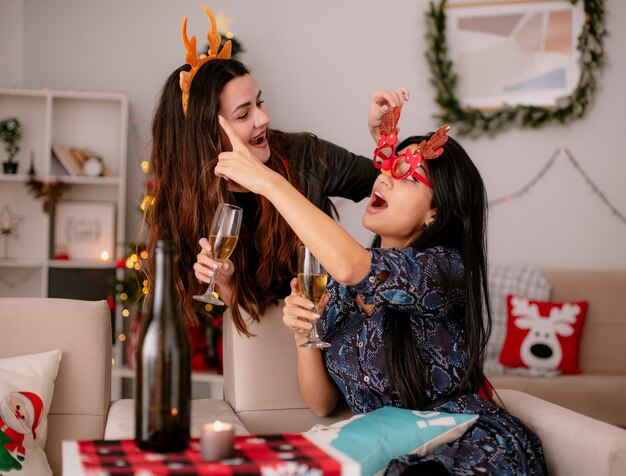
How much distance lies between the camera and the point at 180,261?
2.26 m

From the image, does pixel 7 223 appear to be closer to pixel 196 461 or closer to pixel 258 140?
pixel 258 140

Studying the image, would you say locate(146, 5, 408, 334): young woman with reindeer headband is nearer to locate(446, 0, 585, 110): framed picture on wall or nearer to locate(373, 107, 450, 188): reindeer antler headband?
locate(373, 107, 450, 188): reindeer antler headband

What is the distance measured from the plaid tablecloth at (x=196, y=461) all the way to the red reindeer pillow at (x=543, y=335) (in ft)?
9.38

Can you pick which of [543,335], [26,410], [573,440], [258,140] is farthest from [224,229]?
[543,335]

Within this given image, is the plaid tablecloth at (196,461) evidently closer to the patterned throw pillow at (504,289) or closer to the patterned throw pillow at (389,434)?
the patterned throw pillow at (389,434)

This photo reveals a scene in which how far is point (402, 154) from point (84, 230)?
3.10 m

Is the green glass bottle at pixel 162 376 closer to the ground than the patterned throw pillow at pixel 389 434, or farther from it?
farther from it

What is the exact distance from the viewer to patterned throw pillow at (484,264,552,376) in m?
4.08

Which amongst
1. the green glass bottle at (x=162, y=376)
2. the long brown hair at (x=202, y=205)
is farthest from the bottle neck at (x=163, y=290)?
the long brown hair at (x=202, y=205)

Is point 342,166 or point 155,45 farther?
point 155,45

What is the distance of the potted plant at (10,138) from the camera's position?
4520 millimetres

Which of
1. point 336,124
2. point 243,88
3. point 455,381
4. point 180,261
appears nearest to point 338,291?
point 455,381

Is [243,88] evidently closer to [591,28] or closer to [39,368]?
[39,368]

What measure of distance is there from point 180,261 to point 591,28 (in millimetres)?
3125
